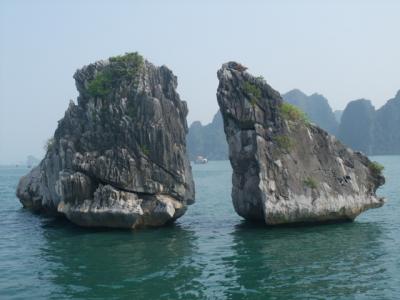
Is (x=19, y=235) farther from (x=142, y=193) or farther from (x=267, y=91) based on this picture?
(x=267, y=91)

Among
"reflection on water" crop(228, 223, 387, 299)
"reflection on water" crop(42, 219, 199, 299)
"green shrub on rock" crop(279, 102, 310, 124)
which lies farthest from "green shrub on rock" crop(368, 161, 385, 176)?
"reflection on water" crop(42, 219, 199, 299)

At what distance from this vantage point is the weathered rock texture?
103ft

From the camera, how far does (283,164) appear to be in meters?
32.2

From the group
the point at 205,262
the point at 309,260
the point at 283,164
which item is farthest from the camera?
the point at 283,164

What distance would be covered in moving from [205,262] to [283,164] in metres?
11.4

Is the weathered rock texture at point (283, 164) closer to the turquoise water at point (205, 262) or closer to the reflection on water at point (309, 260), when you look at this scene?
the turquoise water at point (205, 262)

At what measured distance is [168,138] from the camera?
3509 centimetres

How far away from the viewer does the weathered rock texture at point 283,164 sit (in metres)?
31.4

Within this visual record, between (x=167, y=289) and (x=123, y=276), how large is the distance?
2874 mm

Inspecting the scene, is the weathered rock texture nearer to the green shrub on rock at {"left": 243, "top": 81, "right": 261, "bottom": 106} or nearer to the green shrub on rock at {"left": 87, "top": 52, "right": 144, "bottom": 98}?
the green shrub on rock at {"left": 243, "top": 81, "right": 261, "bottom": 106}

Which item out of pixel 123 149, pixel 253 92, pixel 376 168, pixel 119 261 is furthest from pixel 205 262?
pixel 376 168

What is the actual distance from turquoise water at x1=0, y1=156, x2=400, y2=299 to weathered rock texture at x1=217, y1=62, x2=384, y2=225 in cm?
141

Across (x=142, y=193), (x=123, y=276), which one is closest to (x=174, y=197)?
(x=142, y=193)

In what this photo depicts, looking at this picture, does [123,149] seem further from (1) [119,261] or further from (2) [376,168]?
(2) [376,168]
